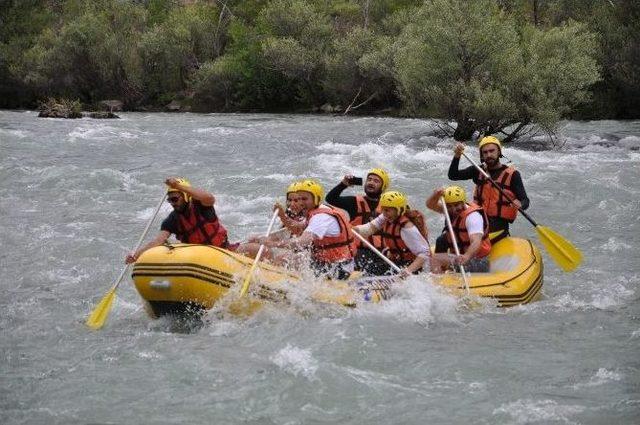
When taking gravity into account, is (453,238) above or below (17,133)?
above

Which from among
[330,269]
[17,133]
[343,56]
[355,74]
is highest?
[330,269]

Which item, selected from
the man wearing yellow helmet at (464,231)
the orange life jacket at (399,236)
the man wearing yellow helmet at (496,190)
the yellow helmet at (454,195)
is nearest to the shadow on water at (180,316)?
the orange life jacket at (399,236)

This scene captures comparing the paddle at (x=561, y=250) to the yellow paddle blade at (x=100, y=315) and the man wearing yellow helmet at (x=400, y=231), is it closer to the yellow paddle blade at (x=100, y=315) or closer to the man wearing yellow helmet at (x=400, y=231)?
the man wearing yellow helmet at (x=400, y=231)

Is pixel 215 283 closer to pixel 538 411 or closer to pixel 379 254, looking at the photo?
pixel 379 254

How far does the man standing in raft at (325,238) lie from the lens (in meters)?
7.01

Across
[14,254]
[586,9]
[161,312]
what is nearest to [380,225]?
[161,312]

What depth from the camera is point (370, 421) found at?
5078 millimetres

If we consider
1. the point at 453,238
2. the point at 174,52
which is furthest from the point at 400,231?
the point at 174,52

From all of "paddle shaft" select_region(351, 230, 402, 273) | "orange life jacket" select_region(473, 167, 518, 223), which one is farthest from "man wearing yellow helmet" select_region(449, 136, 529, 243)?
"paddle shaft" select_region(351, 230, 402, 273)

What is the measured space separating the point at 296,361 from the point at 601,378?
2.18m

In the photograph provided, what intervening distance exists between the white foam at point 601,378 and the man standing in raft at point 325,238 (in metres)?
2.33

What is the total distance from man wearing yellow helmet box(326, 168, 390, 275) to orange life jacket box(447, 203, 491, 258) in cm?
75

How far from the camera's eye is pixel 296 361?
236 inches

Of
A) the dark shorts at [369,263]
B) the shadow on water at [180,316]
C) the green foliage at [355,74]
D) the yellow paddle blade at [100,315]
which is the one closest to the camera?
the shadow on water at [180,316]
